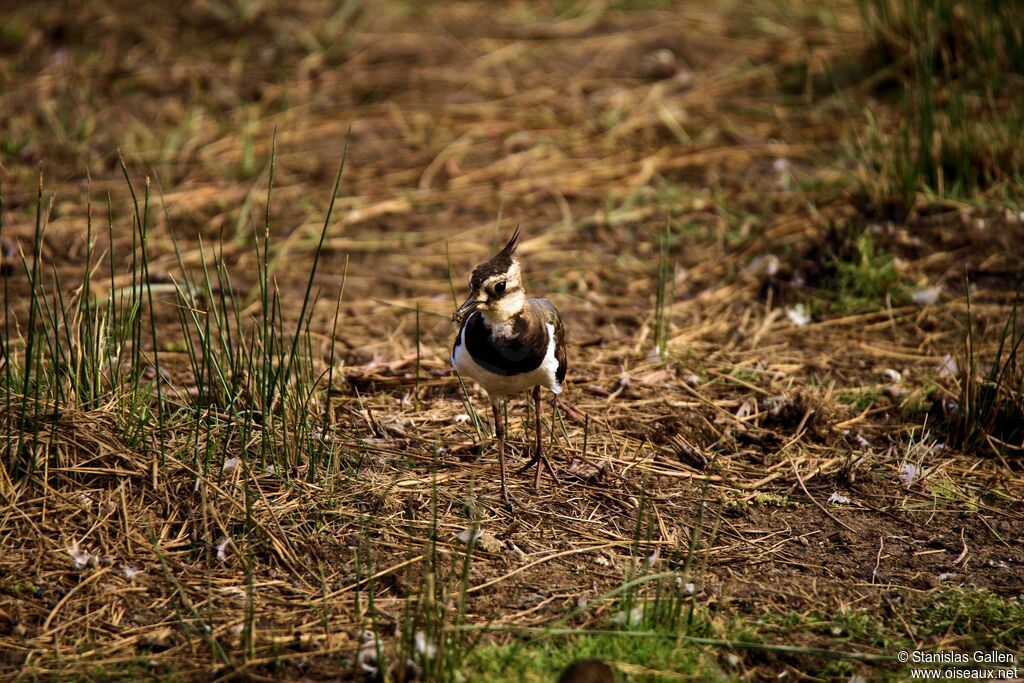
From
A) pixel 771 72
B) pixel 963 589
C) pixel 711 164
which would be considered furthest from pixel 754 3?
pixel 963 589

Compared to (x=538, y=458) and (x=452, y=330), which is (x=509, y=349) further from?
(x=452, y=330)

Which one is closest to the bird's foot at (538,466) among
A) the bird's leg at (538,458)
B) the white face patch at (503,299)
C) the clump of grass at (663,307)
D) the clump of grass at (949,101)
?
the bird's leg at (538,458)

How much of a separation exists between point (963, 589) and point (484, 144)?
171 inches

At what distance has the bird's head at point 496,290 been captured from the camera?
334cm

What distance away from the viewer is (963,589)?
3080 millimetres

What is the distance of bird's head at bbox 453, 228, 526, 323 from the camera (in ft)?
11.0

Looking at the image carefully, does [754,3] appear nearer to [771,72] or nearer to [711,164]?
[771,72]

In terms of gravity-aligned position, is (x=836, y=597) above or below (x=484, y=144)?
below

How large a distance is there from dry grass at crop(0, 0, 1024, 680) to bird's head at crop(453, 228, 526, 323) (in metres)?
0.46

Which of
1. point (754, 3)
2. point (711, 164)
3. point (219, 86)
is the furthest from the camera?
point (754, 3)

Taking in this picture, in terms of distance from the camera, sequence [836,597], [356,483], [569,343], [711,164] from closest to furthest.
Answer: [836,597], [356,483], [569,343], [711,164]

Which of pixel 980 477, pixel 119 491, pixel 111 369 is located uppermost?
pixel 111 369

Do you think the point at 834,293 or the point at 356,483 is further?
the point at 834,293

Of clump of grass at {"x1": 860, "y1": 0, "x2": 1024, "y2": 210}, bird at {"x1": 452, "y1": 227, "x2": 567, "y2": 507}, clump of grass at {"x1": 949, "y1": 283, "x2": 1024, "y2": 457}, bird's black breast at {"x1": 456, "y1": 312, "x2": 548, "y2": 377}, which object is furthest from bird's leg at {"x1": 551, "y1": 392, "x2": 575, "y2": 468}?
clump of grass at {"x1": 860, "y1": 0, "x2": 1024, "y2": 210}
